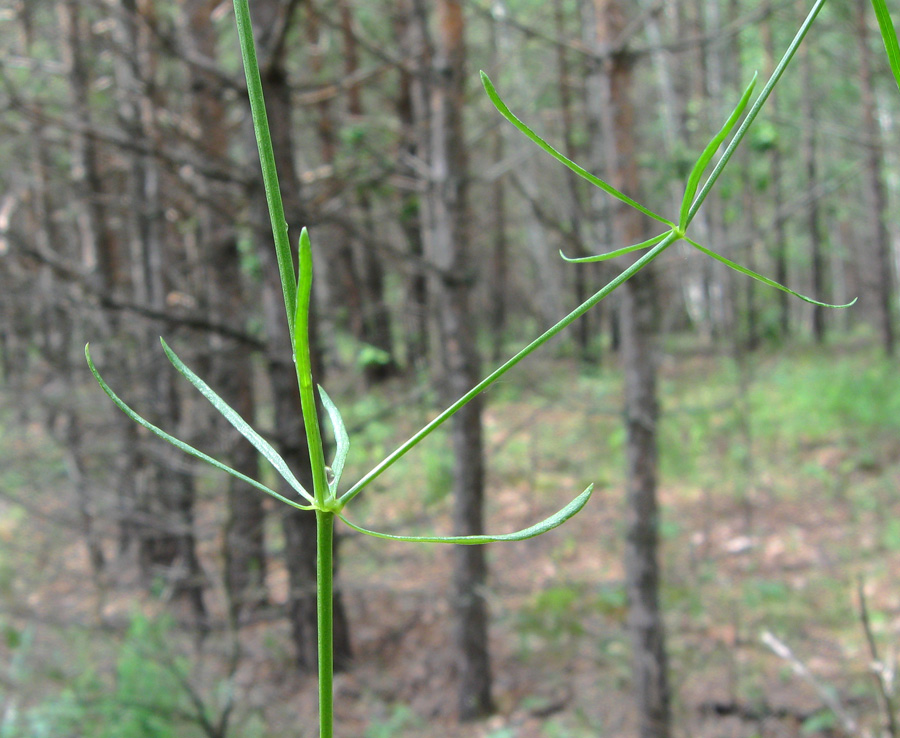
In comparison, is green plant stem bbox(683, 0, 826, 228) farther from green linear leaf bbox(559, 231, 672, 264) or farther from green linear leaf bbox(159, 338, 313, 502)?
green linear leaf bbox(159, 338, 313, 502)

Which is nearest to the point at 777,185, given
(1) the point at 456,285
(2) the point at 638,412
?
(1) the point at 456,285

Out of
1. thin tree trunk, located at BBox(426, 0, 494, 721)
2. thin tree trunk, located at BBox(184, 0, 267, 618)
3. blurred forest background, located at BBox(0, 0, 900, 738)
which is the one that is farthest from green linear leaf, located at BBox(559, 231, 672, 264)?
thin tree trunk, located at BBox(184, 0, 267, 618)

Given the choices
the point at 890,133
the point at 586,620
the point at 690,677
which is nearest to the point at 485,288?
the point at 890,133

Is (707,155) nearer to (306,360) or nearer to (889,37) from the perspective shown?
(889,37)

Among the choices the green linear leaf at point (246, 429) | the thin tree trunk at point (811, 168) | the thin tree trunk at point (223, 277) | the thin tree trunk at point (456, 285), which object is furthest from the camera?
the thin tree trunk at point (811, 168)

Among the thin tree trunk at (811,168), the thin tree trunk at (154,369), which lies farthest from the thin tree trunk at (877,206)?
the thin tree trunk at (154,369)

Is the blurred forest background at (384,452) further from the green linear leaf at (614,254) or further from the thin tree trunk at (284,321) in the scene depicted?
the green linear leaf at (614,254)
